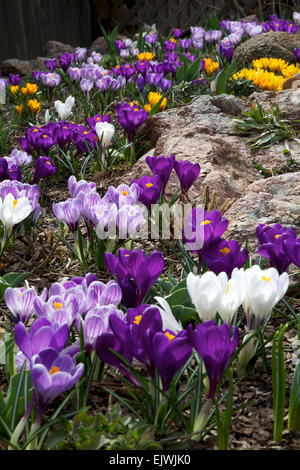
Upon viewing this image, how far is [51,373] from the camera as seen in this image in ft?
3.53

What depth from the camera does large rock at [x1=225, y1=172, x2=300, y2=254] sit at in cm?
201

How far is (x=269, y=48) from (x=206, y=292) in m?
4.06

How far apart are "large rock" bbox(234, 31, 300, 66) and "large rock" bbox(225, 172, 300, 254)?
295 centimetres

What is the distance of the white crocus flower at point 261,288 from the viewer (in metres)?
1.29

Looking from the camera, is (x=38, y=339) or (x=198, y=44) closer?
(x=38, y=339)

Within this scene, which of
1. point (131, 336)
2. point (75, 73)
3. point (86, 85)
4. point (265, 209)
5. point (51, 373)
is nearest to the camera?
point (51, 373)

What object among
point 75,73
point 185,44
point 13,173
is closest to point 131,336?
point 13,173

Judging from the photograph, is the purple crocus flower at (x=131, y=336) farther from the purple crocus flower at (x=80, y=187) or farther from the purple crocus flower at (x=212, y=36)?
the purple crocus flower at (x=212, y=36)

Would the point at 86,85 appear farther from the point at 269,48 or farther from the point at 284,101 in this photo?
the point at 269,48

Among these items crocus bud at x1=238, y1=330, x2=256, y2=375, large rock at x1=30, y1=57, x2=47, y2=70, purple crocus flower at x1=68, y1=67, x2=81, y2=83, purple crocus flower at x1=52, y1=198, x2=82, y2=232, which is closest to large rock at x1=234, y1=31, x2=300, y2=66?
purple crocus flower at x1=68, y1=67, x2=81, y2=83

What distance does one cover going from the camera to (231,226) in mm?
2084
